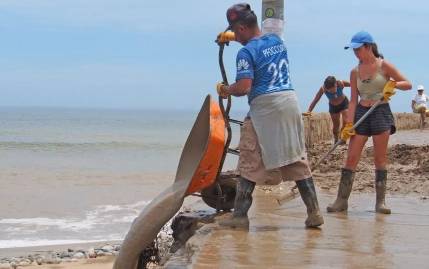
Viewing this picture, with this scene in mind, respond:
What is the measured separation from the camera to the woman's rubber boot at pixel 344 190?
6.44 meters

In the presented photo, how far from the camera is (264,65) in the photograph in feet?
16.5

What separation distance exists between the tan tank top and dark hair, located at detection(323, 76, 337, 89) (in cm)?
556

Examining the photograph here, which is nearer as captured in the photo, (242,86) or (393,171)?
(242,86)

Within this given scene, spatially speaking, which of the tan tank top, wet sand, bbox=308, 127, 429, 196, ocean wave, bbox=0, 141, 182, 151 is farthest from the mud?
ocean wave, bbox=0, 141, 182, 151

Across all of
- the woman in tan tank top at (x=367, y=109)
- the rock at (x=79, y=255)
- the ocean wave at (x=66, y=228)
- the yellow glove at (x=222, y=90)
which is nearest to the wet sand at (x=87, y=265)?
the rock at (x=79, y=255)

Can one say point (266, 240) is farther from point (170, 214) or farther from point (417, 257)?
point (417, 257)

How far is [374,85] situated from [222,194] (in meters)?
1.86

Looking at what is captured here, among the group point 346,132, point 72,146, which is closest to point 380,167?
point 346,132

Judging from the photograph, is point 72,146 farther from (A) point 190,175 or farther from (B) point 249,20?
(B) point 249,20

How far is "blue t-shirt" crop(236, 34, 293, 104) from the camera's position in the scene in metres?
4.94

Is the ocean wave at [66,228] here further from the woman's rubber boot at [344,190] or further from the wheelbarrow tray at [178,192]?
the wheelbarrow tray at [178,192]

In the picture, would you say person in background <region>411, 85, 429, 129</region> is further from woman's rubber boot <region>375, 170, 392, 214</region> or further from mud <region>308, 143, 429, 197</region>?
woman's rubber boot <region>375, 170, 392, 214</region>

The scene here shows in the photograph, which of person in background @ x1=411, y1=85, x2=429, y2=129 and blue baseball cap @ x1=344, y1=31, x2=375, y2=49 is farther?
person in background @ x1=411, y1=85, x2=429, y2=129

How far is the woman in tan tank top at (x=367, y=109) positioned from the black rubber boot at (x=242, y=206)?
61.2 inches
